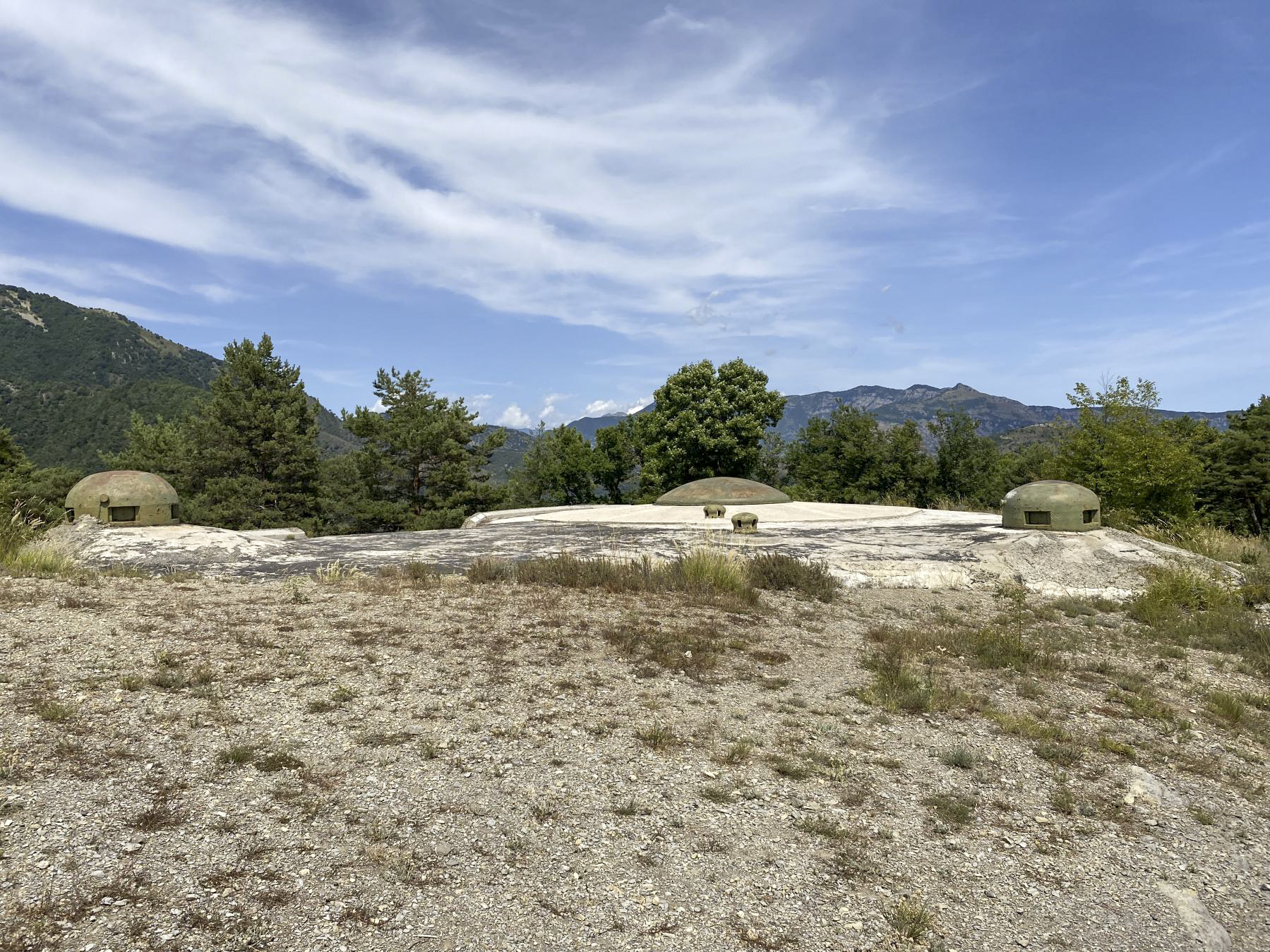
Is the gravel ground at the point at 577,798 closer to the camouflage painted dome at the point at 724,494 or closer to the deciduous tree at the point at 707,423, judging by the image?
the camouflage painted dome at the point at 724,494

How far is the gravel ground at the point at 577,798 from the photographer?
135 inches

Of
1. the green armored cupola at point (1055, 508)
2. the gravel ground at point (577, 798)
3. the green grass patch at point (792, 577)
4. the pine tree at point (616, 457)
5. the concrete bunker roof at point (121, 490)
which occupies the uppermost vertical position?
the pine tree at point (616, 457)

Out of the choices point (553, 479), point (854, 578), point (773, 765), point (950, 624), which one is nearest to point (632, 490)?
point (553, 479)

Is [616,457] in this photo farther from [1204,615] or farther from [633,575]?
[1204,615]

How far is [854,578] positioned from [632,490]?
83.0 ft

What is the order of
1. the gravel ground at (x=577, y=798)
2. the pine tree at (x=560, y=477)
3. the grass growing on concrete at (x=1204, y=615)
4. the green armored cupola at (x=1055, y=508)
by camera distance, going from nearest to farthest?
1. the gravel ground at (x=577, y=798)
2. the grass growing on concrete at (x=1204, y=615)
3. the green armored cupola at (x=1055, y=508)
4. the pine tree at (x=560, y=477)

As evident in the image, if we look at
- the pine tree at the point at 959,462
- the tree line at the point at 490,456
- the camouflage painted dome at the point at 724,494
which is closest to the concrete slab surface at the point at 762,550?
the camouflage painted dome at the point at 724,494

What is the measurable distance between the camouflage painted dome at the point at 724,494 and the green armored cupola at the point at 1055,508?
31.5 ft

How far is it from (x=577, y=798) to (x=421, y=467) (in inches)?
1199

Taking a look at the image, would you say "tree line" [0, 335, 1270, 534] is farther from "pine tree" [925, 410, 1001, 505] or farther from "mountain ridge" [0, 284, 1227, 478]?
"mountain ridge" [0, 284, 1227, 478]

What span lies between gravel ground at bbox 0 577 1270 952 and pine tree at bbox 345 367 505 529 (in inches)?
956

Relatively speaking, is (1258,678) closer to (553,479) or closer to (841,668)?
(841,668)

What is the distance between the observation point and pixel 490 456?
35281 mm

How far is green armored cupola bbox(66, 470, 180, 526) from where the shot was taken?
1466 cm
